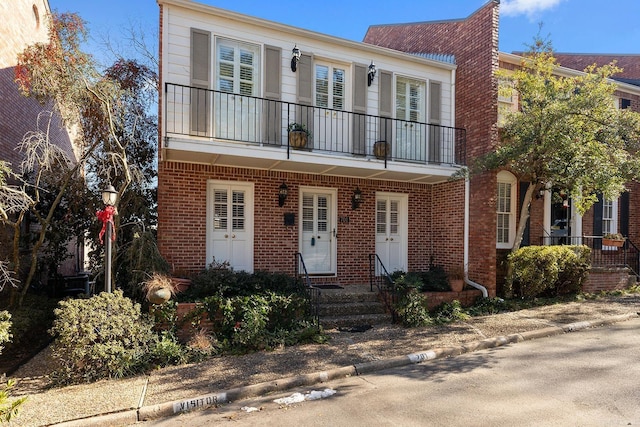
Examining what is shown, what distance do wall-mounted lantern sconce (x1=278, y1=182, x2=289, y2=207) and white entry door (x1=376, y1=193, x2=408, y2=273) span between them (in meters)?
2.61

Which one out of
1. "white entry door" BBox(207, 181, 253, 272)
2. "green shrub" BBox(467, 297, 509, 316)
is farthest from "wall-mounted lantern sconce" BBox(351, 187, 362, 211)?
"green shrub" BBox(467, 297, 509, 316)

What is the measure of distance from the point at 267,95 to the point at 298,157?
1.69m

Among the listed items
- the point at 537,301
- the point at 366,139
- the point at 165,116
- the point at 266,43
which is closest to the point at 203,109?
the point at 165,116

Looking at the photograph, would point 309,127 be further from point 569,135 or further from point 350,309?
point 569,135

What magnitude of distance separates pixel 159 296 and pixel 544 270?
27.5 ft

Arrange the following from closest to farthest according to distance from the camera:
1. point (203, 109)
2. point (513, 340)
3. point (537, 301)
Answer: point (513, 340)
point (203, 109)
point (537, 301)

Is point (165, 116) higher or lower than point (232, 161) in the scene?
higher

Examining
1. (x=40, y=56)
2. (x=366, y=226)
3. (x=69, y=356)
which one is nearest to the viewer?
(x=69, y=356)

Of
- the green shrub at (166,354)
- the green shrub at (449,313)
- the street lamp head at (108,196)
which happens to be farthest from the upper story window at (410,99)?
the green shrub at (166,354)

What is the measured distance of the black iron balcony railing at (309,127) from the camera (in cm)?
748

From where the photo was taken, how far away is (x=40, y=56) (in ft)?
19.9

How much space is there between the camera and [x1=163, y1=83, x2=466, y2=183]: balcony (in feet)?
24.1

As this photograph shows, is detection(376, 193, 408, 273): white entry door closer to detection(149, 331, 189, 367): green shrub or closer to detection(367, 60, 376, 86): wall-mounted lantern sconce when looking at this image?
detection(367, 60, 376, 86): wall-mounted lantern sconce

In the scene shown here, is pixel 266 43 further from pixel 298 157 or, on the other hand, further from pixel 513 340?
pixel 513 340
